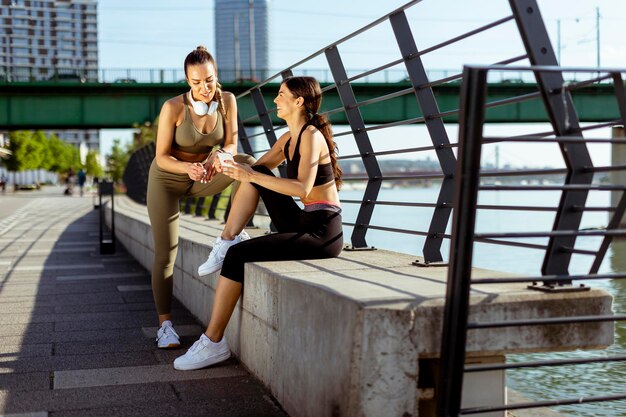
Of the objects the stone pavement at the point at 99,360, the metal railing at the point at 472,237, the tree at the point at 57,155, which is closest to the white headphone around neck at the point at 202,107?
the stone pavement at the point at 99,360

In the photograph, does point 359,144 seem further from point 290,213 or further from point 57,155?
point 57,155

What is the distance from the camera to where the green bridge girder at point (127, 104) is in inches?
1490

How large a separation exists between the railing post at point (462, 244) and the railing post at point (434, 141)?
1.73m

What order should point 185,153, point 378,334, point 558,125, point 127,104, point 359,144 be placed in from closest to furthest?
1. point 378,334
2. point 558,125
3. point 185,153
4. point 359,144
5. point 127,104

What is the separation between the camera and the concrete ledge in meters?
3.31

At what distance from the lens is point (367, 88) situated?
39.9 metres

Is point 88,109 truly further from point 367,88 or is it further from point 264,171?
point 264,171

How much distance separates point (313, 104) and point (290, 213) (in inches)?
24.8

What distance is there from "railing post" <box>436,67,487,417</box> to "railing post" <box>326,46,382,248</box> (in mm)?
2884

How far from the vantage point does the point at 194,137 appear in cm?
562

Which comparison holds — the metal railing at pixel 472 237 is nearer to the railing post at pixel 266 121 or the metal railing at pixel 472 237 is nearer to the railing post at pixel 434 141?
the railing post at pixel 434 141

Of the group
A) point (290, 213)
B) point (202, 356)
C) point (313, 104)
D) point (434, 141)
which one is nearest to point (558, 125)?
point (434, 141)

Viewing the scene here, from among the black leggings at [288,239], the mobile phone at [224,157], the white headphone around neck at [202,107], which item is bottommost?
the black leggings at [288,239]

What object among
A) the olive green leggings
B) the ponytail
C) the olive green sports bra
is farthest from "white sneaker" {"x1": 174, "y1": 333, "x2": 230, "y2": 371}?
the olive green sports bra
